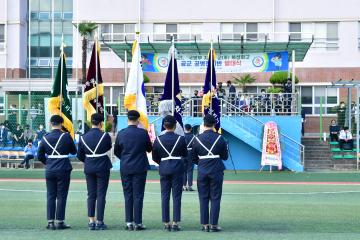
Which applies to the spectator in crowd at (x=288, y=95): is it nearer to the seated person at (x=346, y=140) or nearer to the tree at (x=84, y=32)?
the seated person at (x=346, y=140)

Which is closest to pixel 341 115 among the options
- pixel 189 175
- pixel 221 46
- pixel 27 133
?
pixel 221 46

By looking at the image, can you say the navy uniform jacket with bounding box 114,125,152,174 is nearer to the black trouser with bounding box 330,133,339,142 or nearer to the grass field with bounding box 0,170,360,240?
the grass field with bounding box 0,170,360,240

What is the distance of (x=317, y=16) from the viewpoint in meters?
47.6

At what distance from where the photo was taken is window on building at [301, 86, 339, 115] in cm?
4681

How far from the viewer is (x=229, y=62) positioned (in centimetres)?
3562

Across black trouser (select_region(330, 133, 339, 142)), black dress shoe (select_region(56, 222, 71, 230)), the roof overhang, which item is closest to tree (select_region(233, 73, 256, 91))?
the roof overhang

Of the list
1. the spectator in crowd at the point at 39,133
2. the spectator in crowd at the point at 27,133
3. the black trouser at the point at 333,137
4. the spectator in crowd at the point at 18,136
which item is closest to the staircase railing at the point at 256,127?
the black trouser at the point at 333,137

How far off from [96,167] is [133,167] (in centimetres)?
67

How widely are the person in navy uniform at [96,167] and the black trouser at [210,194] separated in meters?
1.72

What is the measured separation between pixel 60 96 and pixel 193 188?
6.05 meters

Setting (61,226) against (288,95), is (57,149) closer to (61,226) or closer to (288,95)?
(61,226)

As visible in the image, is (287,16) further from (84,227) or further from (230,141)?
(84,227)

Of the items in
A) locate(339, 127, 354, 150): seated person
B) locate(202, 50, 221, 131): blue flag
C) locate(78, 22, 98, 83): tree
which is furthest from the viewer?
locate(78, 22, 98, 83): tree

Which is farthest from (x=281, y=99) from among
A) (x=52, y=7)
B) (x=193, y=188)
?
(x=52, y=7)
